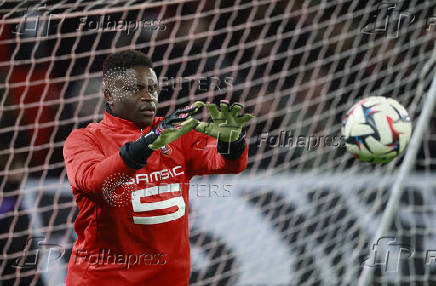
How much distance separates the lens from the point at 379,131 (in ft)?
7.97

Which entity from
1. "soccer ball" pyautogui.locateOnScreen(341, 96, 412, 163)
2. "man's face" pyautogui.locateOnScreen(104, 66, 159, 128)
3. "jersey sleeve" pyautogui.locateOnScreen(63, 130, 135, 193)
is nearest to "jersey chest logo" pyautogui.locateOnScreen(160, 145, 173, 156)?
"man's face" pyautogui.locateOnScreen(104, 66, 159, 128)

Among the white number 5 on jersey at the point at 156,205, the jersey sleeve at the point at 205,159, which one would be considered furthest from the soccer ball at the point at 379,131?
the white number 5 on jersey at the point at 156,205

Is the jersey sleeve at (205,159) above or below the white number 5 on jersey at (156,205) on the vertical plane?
above

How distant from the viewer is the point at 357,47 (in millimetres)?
4051

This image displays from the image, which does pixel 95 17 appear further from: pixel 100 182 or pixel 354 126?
pixel 100 182

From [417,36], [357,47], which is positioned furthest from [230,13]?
[417,36]

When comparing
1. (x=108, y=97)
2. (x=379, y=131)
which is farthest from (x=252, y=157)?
(x=108, y=97)

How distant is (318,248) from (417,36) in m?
1.75

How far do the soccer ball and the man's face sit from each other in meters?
0.91

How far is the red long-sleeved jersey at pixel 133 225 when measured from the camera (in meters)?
2.00

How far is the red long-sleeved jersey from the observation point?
2.00m

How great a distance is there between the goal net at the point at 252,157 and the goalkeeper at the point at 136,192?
101cm

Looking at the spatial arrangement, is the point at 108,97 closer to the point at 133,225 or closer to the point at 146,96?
the point at 146,96

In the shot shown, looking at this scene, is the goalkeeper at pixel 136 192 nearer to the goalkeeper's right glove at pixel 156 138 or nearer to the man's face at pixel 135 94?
the man's face at pixel 135 94
